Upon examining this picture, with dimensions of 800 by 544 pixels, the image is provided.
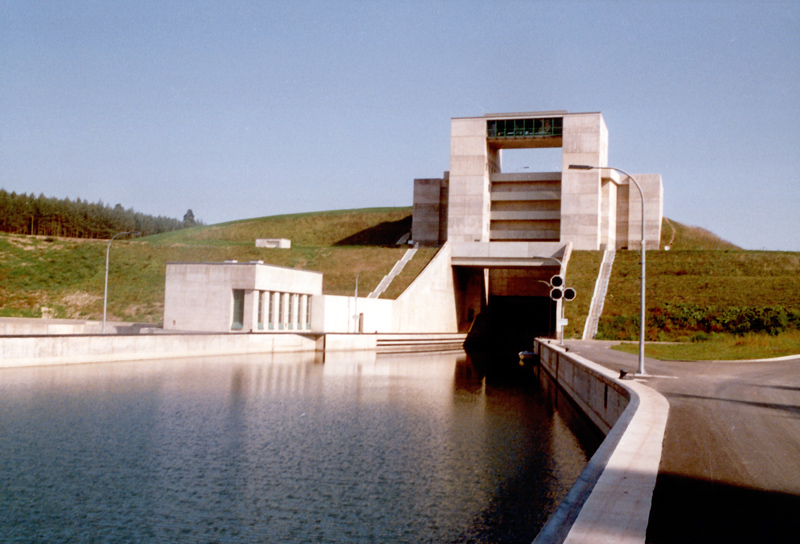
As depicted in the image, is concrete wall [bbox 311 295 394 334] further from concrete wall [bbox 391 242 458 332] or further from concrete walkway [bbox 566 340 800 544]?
concrete walkway [bbox 566 340 800 544]

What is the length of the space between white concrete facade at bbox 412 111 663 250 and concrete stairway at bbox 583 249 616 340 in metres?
5.10

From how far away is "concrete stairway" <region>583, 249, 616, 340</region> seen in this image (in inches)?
2103

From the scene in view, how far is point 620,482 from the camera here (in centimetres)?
791

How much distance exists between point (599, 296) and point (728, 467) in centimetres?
5182

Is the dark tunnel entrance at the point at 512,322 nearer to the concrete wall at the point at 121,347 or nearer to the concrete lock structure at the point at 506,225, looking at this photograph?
the concrete lock structure at the point at 506,225

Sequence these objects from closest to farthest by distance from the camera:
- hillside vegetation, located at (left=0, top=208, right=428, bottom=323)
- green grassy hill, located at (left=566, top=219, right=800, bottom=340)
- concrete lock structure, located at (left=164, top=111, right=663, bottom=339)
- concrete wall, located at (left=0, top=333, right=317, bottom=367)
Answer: concrete wall, located at (left=0, top=333, right=317, bottom=367)
green grassy hill, located at (left=566, top=219, right=800, bottom=340)
hillside vegetation, located at (left=0, top=208, right=428, bottom=323)
concrete lock structure, located at (left=164, top=111, right=663, bottom=339)

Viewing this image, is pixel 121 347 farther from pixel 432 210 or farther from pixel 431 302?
pixel 432 210

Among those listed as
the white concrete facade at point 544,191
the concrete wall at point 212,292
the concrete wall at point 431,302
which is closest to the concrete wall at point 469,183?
the white concrete facade at point 544,191

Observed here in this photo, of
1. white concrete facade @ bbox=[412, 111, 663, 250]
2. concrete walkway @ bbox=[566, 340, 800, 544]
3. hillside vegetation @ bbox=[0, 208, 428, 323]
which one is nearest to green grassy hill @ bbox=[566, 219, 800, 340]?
white concrete facade @ bbox=[412, 111, 663, 250]

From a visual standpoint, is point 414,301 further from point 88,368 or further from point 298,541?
point 298,541

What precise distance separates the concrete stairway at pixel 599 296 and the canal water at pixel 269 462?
28.9 meters

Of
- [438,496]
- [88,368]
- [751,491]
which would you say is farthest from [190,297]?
[751,491]

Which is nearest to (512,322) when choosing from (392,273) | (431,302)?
(392,273)

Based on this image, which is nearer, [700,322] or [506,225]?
[700,322]
